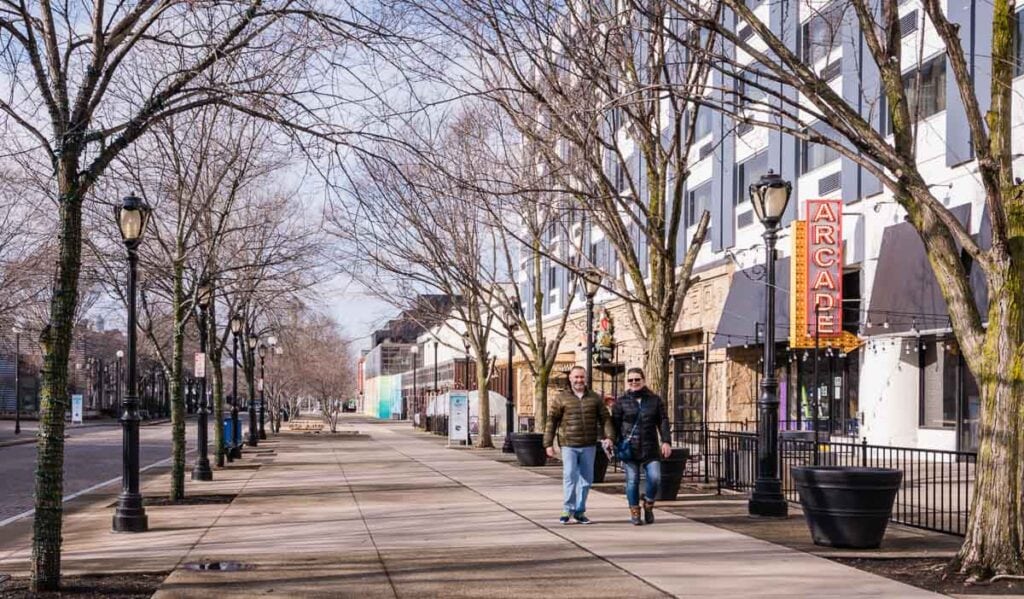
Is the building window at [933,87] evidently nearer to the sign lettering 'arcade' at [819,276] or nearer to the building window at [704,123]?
the sign lettering 'arcade' at [819,276]

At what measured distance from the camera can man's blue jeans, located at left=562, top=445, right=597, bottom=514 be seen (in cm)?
1386

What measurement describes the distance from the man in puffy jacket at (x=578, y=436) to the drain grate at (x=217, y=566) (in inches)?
164

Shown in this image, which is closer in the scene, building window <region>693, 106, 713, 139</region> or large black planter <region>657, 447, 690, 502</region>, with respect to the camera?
large black planter <region>657, 447, 690, 502</region>

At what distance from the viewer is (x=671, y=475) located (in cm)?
1689

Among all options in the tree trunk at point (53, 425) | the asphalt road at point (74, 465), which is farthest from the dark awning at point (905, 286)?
the tree trunk at point (53, 425)

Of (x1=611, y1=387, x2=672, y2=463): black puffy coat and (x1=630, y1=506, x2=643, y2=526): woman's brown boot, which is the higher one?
(x1=611, y1=387, x2=672, y2=463): black puffy coat

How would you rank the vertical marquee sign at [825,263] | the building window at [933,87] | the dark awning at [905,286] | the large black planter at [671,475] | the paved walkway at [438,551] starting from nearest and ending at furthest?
the paved walkway at [438,551] → the large black planter at [671,475] → the dark awning at [905,286] → the building window at [933,87] → the vertical marquee sign at [825,263]

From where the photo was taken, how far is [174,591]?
373 inches

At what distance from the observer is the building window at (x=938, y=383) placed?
26.1 meters

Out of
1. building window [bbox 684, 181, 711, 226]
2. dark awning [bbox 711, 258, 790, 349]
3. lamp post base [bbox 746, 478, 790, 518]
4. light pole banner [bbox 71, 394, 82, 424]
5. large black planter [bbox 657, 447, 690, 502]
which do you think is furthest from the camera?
light pole banner [bbox 71, 394, 82, 424]

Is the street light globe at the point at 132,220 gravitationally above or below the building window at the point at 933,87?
below

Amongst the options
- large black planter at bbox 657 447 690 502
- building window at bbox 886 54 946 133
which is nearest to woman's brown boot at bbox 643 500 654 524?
large black planter at bbox 657 447 690 502

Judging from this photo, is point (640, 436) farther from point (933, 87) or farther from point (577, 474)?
point (933, 87)

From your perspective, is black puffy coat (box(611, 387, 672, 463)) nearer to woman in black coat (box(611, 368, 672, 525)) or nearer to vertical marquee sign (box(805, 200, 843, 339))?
woman in black coat (box(611, 368, 672, 525))
